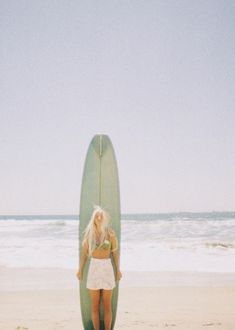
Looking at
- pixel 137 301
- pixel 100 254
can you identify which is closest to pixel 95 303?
pixel 100 254

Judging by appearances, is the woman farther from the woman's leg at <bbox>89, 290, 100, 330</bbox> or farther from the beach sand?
the beach sand

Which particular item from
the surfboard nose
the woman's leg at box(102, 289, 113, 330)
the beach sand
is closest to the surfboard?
the surfboard nose

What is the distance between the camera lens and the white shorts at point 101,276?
359 centimetres

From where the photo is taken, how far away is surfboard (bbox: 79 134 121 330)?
4.82 meters

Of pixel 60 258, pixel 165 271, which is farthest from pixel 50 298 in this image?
pixel 60 258

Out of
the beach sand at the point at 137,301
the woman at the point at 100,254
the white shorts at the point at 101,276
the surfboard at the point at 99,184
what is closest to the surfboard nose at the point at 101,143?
the surfboard at the point at 99,184

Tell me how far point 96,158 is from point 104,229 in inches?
62.4

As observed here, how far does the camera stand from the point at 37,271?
27.1 feet

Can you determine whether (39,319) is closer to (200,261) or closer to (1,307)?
(1,307)

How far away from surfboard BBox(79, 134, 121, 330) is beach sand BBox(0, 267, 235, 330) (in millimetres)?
632

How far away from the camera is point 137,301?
18.7 ft

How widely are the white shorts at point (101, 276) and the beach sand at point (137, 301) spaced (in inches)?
45.1

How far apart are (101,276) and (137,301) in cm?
235

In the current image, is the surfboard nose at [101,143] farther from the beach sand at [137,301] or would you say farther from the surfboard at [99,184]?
the beach sand at [137,301]
